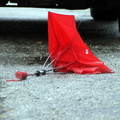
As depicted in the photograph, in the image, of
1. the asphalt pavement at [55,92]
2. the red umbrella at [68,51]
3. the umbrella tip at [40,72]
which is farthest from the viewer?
the red umbrella at [68,51]

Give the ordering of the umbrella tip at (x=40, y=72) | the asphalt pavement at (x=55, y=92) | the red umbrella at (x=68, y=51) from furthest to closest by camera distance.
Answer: the red umbrella at (x=68, y=51) < the umbrella tip at (x=40, y=72) < the asphalt pavement at (x=55, y=92)

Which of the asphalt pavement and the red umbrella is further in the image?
the red umbrella

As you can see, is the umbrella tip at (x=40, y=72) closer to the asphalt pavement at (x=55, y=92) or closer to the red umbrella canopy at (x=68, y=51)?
the asphalt pavement at (x=55, y=92)

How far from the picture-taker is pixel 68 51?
392 cm

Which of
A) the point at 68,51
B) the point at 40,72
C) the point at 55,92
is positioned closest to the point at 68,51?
the point at 68,51

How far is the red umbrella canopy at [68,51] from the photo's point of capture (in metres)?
3.81

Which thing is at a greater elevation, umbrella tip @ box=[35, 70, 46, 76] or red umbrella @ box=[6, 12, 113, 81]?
red umbrella @ box=[6, 12, 113, 81]

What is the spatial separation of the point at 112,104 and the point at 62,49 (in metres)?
1.30

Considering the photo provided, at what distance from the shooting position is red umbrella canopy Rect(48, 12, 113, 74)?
3807 mm

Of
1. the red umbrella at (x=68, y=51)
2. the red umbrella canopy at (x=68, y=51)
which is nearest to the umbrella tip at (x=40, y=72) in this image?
the red umbrella at (x=68, y=51)

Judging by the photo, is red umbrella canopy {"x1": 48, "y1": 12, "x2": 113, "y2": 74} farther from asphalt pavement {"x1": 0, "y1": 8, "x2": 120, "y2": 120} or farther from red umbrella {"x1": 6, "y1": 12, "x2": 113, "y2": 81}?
asphalt pavement {"x1": 0, "y1": 8, "x2": 120, "y2": 120}

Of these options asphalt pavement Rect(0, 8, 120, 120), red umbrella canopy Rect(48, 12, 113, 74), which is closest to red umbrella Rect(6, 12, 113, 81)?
red umbrella canopy Rect(48, 12, 113, 74)

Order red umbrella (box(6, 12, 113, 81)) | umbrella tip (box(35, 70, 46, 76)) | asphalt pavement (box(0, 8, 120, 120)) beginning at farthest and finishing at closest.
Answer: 1. red umbrella (box(6, 12, 113, 81))
2. umbrella tip (box(35, 70, 46, 76))
3. asphalt pavement (box(0, 8, 120, 120))

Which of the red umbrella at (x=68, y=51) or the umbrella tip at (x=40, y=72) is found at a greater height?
the red umbrella at (x=68, y=51)
